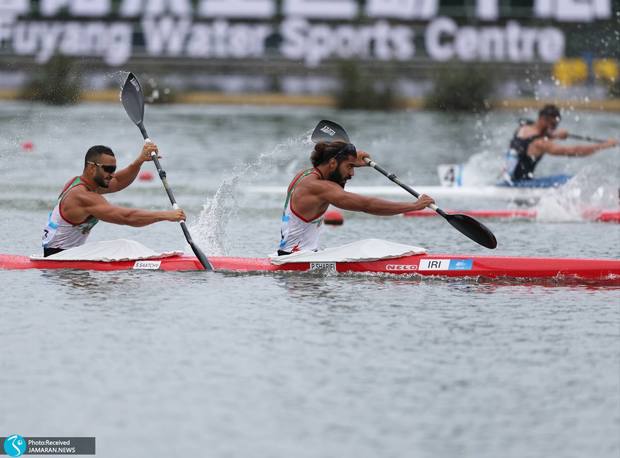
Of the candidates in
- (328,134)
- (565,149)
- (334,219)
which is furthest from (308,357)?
(565,149)

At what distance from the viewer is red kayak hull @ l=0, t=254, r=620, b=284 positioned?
12.7 meters

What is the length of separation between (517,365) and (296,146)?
22.8m

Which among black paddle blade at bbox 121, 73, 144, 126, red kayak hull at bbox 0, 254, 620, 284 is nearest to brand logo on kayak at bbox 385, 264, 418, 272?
red kayak hull at bbox 0, 254, 620, 284

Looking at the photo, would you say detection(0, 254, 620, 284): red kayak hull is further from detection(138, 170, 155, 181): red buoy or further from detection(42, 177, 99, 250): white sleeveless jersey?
detection(138, 170, 155, 181): red buoy

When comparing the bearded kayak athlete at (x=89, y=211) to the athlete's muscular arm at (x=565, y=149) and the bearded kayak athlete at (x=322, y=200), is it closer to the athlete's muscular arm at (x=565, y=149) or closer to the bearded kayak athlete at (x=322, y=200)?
the bearded kayak athlete at (x=322, y=200)

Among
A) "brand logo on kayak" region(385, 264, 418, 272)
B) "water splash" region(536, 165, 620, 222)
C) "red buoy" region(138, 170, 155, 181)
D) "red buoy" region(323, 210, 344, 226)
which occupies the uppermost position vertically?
"red buoy" region(138, 170, 155, 181)

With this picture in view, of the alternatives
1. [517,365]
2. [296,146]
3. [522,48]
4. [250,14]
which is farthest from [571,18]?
[517,365]

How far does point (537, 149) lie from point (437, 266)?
8181 mm

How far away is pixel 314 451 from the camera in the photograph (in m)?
7.42

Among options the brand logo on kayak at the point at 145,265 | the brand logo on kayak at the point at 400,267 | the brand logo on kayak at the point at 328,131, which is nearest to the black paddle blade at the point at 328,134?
the brand logo on kayak at the point at 328,131

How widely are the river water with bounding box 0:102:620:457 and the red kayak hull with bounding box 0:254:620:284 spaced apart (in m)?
0.11

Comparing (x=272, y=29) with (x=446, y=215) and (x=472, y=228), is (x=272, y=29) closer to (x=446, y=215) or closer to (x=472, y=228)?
(x=472, y=228)

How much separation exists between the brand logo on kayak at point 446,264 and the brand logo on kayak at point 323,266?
862mm

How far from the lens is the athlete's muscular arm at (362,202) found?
12.7m
